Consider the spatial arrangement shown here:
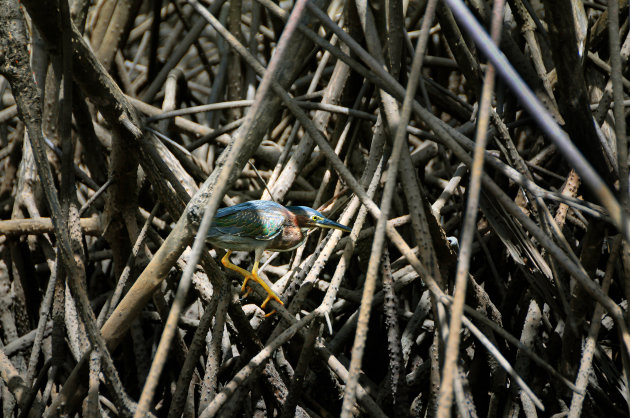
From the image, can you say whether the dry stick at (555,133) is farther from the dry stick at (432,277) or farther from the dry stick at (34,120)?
the dry stick at (34,120)

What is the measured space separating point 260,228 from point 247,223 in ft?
0.17

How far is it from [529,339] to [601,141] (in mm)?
855

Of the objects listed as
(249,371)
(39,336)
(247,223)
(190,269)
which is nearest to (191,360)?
(249,371)

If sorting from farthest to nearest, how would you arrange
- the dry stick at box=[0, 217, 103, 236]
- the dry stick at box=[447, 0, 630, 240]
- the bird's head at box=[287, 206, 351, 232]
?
the dry stick at box=[0, 217, 103, 236] → the bird's head at box=[287, 206, 351, 232] → the dry stick at box=[447, 0, 630, 240]

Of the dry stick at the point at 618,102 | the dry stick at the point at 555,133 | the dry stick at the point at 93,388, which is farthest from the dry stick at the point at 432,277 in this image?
the dry stick at the point at 93,388

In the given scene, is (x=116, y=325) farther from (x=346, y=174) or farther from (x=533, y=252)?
(x=533, y=252)

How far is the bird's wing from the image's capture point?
2.08 metres

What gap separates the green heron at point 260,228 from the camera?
6.84ft

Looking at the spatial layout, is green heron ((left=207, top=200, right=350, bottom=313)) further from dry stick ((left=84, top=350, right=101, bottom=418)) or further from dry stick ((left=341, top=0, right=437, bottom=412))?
dry stick ((left=341, top=0, right=437, bottom=412))

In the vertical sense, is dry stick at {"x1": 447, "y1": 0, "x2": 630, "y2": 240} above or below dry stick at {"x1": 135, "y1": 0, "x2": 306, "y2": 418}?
above

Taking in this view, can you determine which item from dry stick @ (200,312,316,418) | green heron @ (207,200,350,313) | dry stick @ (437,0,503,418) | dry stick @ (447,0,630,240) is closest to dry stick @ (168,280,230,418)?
green heron @ (207,200,350,313)

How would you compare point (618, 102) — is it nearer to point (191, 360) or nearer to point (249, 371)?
point (249, 371)

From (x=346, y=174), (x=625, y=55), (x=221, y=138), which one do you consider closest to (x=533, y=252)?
(x=346, y=174)

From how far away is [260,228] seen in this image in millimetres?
2119
